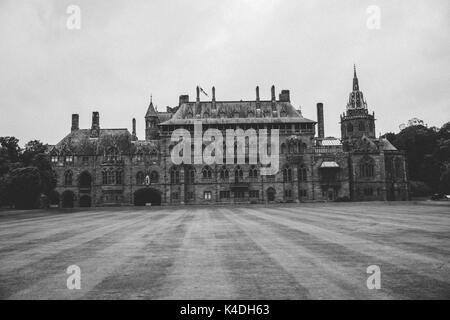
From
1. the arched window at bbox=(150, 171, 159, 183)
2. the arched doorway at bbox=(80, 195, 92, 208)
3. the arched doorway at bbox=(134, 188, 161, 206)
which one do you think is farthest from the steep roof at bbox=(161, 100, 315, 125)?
the arched doorway at bbox=(80, 195, 92, 208)

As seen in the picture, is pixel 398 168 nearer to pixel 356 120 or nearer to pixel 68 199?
pixel 356 120

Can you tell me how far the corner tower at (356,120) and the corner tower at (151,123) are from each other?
1535 inches

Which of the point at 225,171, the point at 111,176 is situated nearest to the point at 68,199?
the point at 111,176

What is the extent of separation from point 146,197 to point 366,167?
132 ft

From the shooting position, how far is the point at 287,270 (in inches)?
430

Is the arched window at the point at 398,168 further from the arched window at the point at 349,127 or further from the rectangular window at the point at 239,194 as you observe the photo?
the rectangular window at the point at 239,194

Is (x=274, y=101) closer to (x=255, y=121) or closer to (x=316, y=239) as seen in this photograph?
(x=255, y=121)

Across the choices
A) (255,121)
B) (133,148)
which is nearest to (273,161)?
(255,121)

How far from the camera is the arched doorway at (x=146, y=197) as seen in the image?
7512 cm

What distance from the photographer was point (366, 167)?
76312 mm

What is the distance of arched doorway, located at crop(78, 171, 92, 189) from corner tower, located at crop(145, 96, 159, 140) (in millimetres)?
16075
